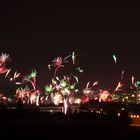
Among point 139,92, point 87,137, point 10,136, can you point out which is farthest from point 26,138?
point 139,92

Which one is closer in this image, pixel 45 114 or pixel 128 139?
pixel 128 139

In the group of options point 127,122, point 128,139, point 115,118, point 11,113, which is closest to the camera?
point 128,139

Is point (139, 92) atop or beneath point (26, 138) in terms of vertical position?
atop

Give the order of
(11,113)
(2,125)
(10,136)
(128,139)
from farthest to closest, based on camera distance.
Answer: (11,113), (2,125), (128,139), (10,136)

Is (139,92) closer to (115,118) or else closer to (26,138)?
(115,118)

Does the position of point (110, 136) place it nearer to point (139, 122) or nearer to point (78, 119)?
point (139, 122)

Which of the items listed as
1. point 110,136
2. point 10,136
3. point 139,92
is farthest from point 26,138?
point 139,92
